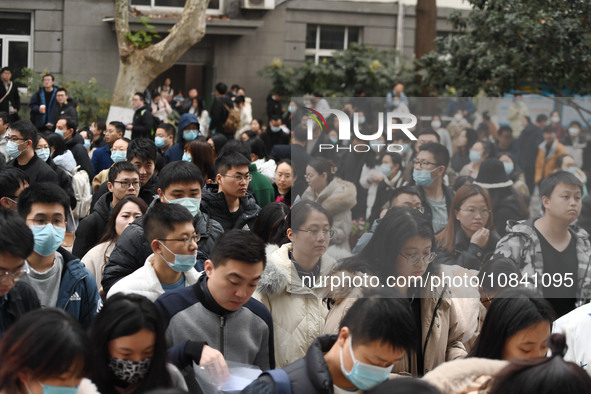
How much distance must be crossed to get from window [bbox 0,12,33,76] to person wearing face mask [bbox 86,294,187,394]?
61.0 ft

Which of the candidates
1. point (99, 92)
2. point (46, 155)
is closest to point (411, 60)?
point (99, 92)

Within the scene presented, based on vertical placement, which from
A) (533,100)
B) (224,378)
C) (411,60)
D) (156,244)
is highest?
(411,60)

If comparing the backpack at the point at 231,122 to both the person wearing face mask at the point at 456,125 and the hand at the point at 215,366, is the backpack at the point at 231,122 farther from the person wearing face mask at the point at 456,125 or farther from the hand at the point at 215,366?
the hand at the point at 215,366

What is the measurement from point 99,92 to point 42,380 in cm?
1729

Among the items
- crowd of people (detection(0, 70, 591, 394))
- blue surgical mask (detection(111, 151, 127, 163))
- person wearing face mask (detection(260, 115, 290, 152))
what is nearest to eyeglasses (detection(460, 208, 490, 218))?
crowd of people (detection(0, 70, 591, 394))

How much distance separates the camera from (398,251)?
190 inches

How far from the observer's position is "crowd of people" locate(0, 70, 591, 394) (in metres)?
3.72

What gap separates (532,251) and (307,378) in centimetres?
205

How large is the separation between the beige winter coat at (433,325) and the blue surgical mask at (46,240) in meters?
1.43

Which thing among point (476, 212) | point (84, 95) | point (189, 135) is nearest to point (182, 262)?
point (476, 212)

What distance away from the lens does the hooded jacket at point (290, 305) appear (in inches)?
200

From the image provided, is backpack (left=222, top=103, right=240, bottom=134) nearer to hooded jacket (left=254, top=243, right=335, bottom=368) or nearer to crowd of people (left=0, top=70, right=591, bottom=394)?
crowd of people (left=0, top=70, right=591, bottom=394)

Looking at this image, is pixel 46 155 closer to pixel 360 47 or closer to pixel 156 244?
pixel 156 244

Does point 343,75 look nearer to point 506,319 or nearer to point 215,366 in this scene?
point 506,319
